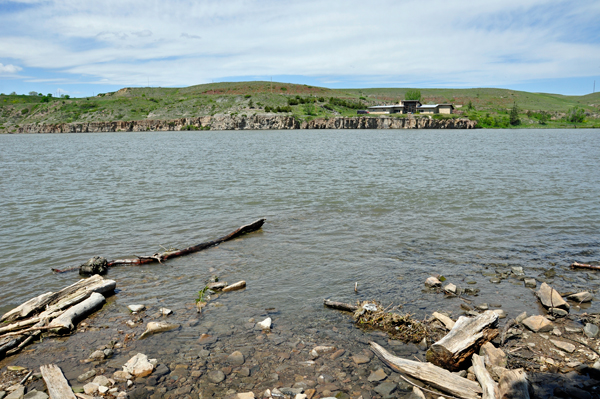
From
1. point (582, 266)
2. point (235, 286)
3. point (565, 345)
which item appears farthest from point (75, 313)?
point (582, 266)

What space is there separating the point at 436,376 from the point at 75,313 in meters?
7.53

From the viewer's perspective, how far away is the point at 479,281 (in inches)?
396

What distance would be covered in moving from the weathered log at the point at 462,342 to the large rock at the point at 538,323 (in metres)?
1.46

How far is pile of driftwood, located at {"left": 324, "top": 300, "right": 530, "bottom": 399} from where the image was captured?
5488 mm

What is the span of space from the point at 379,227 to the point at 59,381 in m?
11.9

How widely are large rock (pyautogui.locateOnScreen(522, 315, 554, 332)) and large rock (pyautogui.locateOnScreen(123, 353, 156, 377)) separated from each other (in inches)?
293

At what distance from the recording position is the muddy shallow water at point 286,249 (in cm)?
734

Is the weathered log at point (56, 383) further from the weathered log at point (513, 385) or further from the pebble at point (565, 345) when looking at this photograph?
the pebble at point (565, 345)

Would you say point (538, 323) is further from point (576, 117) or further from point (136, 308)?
point (576, 117)

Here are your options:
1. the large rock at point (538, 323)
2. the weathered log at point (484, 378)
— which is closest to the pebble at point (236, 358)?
the weathered log at point (484, 378)

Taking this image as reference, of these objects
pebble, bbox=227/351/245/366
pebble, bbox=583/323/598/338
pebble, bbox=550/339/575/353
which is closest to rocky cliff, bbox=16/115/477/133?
pebble, bbox=583/323/598/338

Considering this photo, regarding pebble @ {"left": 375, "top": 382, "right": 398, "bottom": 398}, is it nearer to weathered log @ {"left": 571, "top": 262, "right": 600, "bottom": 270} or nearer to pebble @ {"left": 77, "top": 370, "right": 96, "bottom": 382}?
pebble @ {"left": 77, "top": 370, "right": 96, "bottom": 382}

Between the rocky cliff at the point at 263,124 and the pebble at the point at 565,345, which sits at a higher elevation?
the rocky cliff at the point at 263,124

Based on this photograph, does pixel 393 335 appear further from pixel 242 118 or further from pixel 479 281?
pixel 242 118
